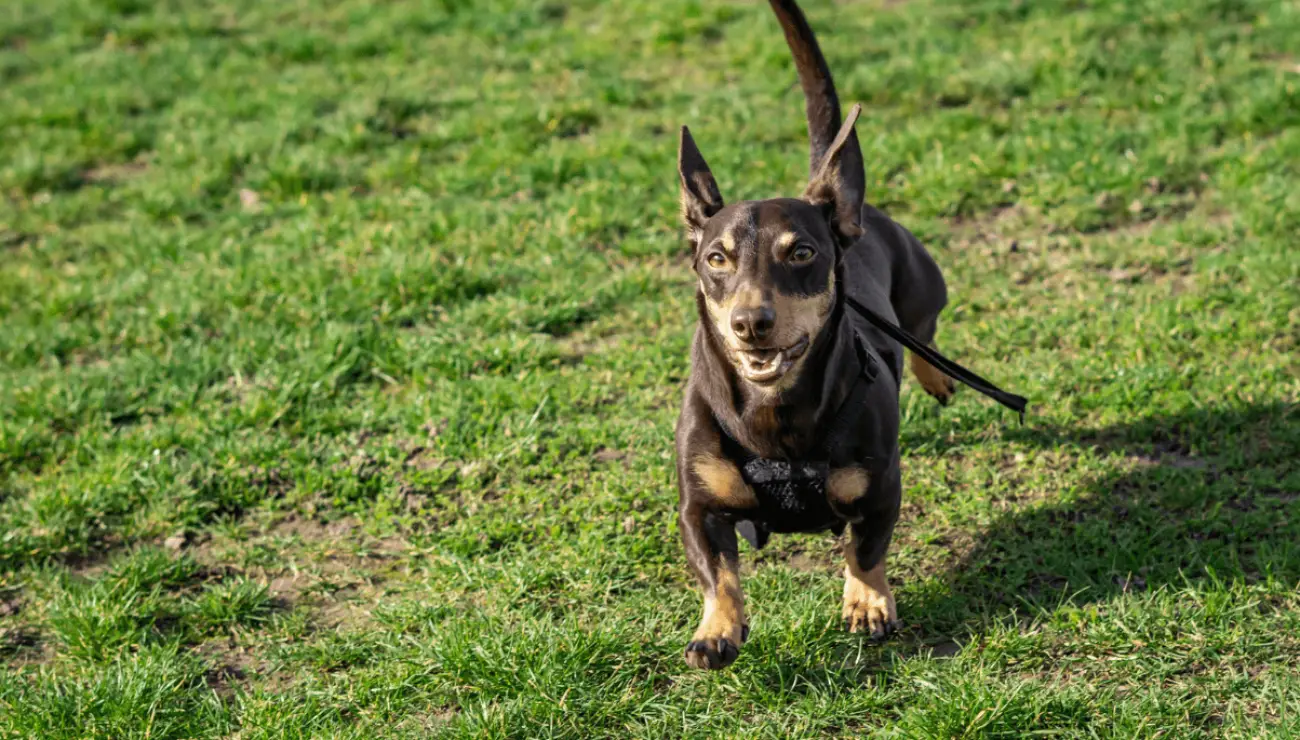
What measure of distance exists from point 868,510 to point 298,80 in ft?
21.1

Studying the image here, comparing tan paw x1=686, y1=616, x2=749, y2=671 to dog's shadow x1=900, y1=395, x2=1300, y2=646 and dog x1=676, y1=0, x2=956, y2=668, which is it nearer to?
dog x1=676, y1=0, x2=956, y2=668

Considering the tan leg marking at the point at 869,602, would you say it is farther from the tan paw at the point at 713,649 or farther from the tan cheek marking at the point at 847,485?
the tan paw at the point at 713,649

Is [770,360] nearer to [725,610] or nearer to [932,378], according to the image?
[725,610]

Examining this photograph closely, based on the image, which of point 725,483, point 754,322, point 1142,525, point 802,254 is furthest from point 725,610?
point 1142,525

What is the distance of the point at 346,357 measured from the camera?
5785 millimetres

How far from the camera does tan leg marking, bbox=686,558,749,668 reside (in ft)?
11.8

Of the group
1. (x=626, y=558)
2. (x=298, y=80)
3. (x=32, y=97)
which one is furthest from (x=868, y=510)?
(x=32, y=97)

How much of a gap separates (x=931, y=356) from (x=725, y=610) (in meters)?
1.09

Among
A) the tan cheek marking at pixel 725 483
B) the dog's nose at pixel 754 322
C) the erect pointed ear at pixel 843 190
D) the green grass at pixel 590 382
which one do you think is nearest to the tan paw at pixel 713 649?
the green grass at pixel 590 382

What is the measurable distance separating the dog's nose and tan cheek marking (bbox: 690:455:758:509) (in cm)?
51

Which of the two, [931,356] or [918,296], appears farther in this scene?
[918,296]

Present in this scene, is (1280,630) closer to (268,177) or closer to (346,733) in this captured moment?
(346,733)

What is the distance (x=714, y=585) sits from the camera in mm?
3766

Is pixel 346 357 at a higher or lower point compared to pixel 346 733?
higher
